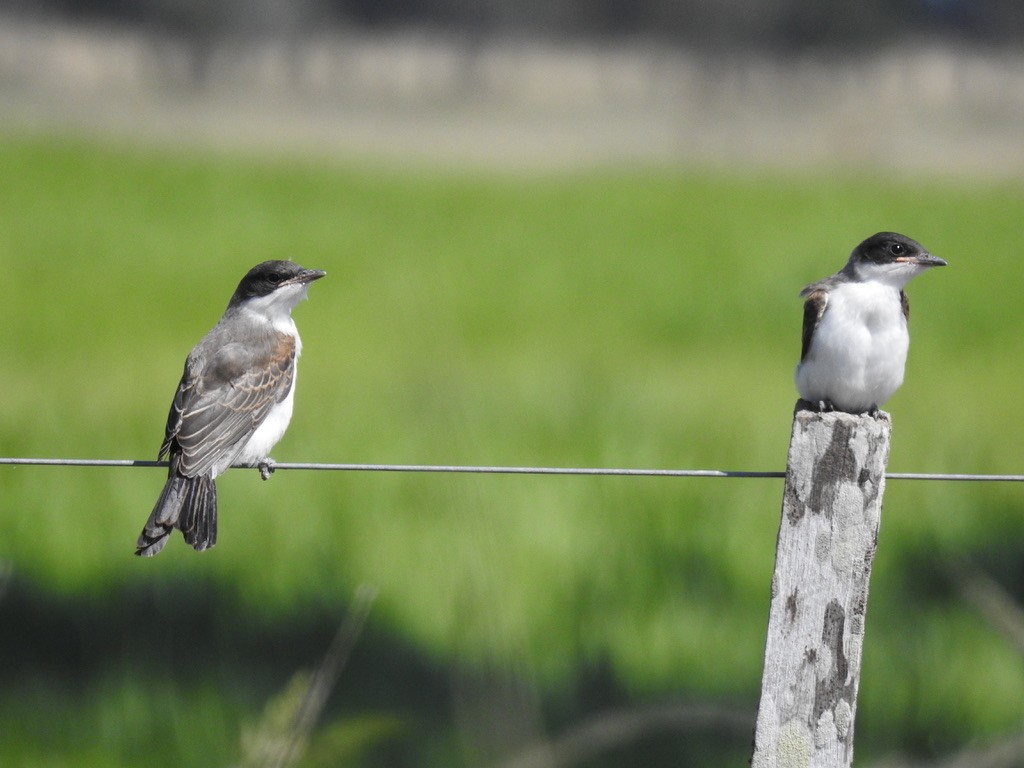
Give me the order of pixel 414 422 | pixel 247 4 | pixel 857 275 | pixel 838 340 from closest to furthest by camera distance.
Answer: pixel 838 340 → pixel 857 275 → pixel 414 422 → pixel 247 4

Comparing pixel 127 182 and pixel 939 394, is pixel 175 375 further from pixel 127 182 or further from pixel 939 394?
pixel 127 182

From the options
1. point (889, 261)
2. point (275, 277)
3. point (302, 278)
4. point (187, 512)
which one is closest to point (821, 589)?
point (889, 261)

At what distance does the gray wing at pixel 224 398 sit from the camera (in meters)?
4.82

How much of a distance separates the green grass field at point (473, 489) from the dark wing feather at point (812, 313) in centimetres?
110

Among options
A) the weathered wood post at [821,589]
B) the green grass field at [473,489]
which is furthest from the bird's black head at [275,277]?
the weathered wood post at [821,589]

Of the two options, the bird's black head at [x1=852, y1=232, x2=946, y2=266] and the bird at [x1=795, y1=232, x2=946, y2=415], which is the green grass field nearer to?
the bird at [x1=795, y1=232, x2=946, y2=415]

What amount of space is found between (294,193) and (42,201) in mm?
3719

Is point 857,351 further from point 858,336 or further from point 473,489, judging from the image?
point 473,489

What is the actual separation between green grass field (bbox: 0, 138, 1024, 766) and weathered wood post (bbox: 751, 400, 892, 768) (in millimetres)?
1083

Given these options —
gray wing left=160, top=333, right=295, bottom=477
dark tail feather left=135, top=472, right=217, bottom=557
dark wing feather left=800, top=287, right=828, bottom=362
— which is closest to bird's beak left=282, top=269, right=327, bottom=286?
gray wing left=160, top=333, right=295, bottom=477

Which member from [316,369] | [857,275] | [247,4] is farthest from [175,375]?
[247,4]

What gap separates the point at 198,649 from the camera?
6.22 m

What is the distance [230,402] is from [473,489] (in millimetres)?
2102

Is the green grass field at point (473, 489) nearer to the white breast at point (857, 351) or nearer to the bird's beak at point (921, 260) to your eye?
the white breast at point (857, 351)
